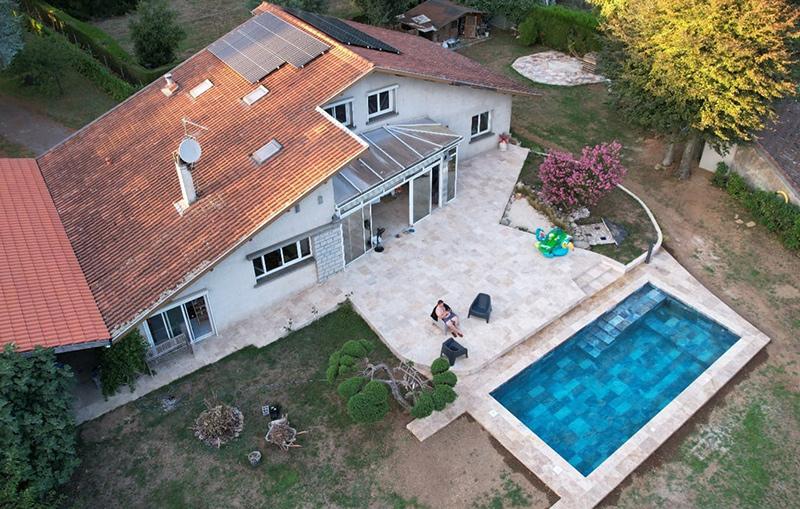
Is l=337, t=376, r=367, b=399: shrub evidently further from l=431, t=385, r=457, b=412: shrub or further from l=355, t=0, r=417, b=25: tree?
l=355, t=0, r=417, b=25: tree

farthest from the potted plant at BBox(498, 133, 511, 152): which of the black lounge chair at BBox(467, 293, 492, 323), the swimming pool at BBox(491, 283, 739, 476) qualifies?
the black lounge chair at BBox(467, 293, 492, 323)

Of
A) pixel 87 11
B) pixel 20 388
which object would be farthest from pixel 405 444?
pixel 87 11

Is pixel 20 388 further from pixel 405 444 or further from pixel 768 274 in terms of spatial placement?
pixel 768 274

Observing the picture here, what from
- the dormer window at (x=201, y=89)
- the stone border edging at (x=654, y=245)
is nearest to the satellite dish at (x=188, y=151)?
the dormer window at (x=201, y=89)

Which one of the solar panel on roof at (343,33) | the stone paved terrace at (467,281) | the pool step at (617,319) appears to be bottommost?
the pool step at (617,319)

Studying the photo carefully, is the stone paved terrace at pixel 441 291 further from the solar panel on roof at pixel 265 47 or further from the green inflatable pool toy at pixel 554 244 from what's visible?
the solar panel on roof at pixel 265 47
